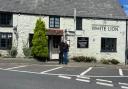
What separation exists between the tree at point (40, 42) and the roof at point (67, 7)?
1.94 metres

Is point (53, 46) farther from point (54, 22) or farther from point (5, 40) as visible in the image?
point (5, 40)

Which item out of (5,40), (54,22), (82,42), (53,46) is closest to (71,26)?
(54,22)

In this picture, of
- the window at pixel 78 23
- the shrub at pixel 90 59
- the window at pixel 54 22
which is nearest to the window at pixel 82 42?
the window at pixel 78 23

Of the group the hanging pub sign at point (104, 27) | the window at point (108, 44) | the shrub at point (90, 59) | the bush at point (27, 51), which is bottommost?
the shrub at point (90, 59)

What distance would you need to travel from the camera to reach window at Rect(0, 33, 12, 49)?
3434cm

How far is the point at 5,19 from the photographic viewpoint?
34.6 meters

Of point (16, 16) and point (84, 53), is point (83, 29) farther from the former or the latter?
point (16, 16)

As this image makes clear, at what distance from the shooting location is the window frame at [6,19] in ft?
113

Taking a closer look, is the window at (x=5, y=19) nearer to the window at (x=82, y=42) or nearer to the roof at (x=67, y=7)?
the roof at (x=67, y=7)

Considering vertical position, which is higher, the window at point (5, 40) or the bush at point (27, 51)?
the window at point (5, 40)

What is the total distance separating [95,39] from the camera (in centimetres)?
3675

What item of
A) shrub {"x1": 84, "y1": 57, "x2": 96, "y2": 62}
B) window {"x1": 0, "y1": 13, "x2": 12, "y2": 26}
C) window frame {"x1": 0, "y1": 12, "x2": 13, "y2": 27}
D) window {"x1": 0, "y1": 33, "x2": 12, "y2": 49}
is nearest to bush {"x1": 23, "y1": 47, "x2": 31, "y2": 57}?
window {"x1": 0, "y1": 33, "x2": 12, "y2": 49}

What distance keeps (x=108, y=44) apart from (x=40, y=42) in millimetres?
7163

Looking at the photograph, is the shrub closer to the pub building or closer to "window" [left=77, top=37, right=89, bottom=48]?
the pub building
